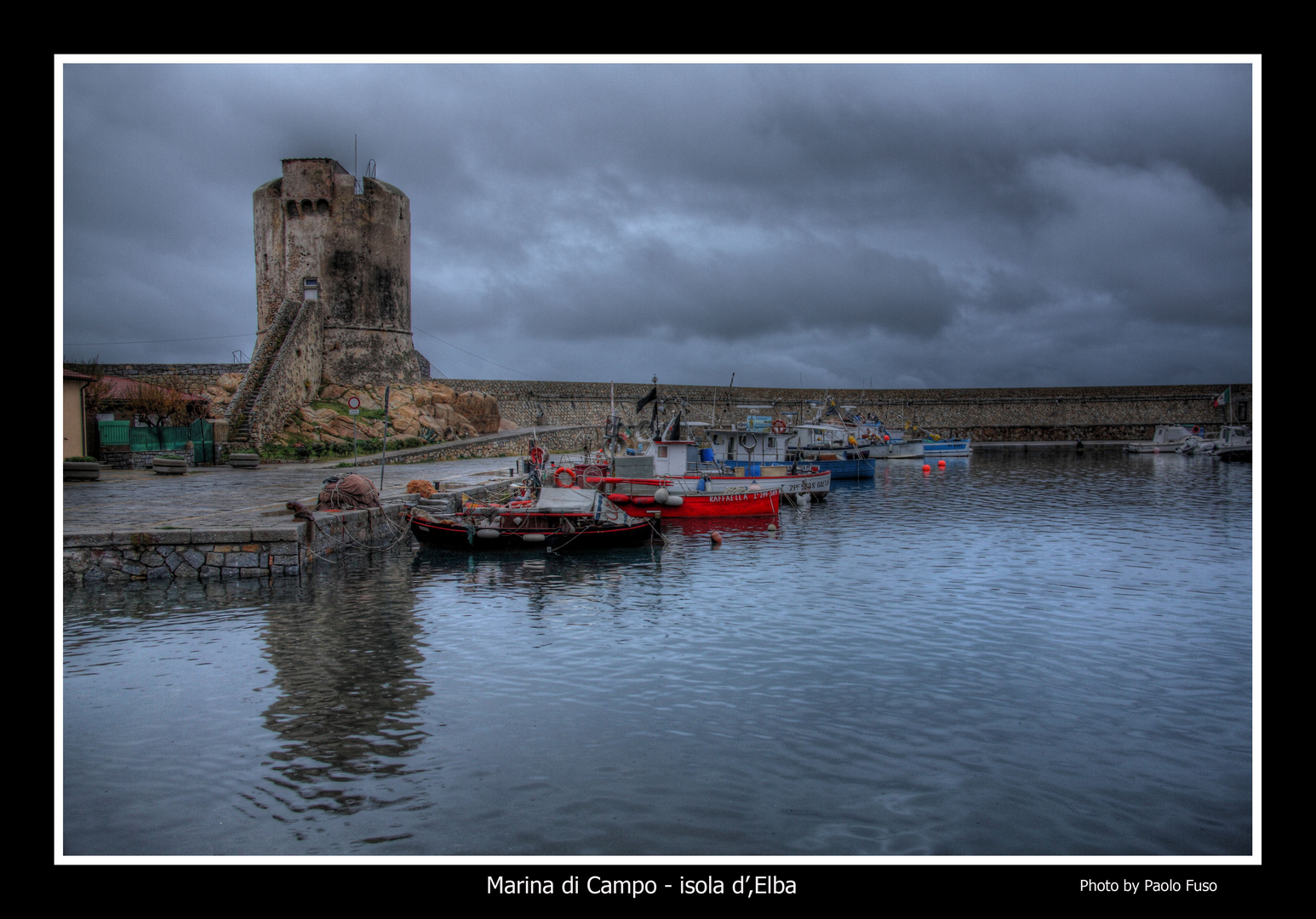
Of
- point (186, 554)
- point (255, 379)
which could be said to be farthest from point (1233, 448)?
point (186, 554)

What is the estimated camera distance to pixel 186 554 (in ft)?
44.7

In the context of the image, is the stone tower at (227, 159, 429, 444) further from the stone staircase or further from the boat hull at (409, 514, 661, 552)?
the boat hull at (409, 514, 661, 552)

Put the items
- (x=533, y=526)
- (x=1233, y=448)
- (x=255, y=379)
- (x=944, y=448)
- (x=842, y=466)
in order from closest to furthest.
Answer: (x=533, y=526) < (x=255, y=379) < (x=842, y=466) < (x=1233, y=448) < (x=944, y=448)

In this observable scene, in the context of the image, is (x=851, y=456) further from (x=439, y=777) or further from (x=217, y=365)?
(x=439, y=777)

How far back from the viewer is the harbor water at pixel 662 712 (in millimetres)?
5898

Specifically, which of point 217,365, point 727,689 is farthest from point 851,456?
point 727,689

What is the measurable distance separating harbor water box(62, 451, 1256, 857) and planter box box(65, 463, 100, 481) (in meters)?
10.9

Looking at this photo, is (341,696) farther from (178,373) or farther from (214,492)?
(178,373)

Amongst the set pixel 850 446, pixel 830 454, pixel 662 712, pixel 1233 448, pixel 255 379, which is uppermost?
pixel 255 379

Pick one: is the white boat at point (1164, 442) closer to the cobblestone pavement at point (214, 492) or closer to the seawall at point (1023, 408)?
the seawall at point (1023, 408)

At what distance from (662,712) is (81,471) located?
20.1 m

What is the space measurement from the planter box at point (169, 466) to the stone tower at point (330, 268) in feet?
32.6

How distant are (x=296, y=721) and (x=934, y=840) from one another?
5258 millimetres

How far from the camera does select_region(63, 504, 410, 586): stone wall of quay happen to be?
1323 centimetres
